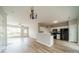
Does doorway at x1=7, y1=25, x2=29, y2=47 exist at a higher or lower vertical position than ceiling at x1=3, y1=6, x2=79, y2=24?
lower

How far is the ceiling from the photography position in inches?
89.6

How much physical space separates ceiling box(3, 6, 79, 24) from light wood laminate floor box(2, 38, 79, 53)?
0.58 meters

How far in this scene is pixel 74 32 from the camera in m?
2.38

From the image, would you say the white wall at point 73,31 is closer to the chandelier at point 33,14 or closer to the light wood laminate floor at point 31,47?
the light wood laminate floor at point 31,47

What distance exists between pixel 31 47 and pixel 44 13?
3.21 ft

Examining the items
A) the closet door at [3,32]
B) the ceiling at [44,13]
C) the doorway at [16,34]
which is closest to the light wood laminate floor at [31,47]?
the doorway at [16,34]

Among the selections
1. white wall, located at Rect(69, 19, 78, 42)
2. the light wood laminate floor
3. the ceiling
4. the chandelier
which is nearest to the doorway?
the light wood laminate floor

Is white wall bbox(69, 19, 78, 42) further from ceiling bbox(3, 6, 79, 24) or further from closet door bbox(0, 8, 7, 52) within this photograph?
closet door bbox(0, 8, 7, 52)

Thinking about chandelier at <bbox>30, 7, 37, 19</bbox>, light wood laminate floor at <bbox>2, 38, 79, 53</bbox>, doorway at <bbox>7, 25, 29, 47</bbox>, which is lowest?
light wood laminate floor at <bbox>2, 38, 79, 53</bbox>

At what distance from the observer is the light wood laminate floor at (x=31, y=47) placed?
2.28 m

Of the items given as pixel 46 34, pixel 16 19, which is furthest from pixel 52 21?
pixel 16 19

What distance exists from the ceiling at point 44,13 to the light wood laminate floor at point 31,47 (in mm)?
576

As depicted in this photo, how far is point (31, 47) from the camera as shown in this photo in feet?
7.70
